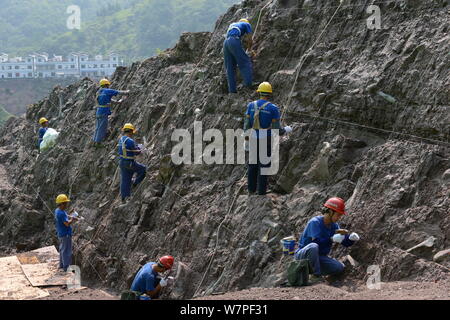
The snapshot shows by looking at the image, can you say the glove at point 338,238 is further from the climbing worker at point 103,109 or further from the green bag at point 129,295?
the climbing worker at point 103,109

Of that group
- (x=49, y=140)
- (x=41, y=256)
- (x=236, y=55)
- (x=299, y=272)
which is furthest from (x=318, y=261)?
(x=49, y=140)

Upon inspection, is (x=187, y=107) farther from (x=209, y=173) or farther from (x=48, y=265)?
(x=48, y=265)

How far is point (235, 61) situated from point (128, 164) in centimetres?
310

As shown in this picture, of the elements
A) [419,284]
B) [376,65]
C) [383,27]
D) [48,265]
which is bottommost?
[48,265]

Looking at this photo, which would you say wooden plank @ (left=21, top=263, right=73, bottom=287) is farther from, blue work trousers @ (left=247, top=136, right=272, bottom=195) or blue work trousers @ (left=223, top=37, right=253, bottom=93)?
blue work trousers @ (left=223, top=37, right=253, bottom=93)

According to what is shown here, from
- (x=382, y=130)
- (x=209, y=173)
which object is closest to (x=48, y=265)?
(x=209, y=173)

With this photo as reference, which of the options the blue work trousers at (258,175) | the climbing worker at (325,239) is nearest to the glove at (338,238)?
the climbing worker at (325,239)

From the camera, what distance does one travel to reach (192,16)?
12925 cm

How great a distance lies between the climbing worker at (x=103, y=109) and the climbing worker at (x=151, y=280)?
23.2 feet

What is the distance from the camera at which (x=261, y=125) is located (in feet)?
29.8

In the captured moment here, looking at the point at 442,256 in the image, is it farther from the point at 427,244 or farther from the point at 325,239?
the point at 325,239

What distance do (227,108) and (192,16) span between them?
12180 centimetres

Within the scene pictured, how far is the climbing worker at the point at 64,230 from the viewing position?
1172cm

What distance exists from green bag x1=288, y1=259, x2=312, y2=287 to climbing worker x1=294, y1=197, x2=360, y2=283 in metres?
0.06
